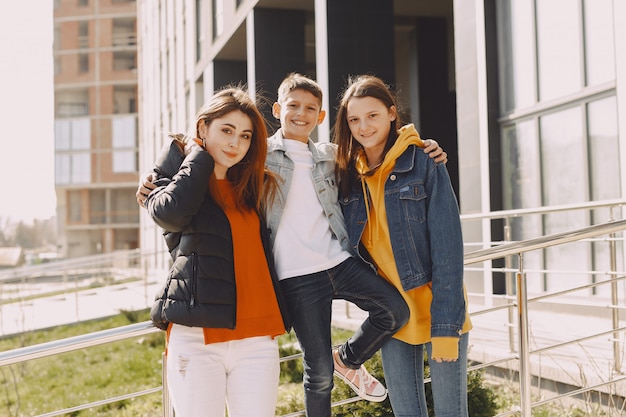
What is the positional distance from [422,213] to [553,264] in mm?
6587

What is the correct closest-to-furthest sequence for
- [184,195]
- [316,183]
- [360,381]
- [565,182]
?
[184,195], [316,183], [360,381], [565,182]

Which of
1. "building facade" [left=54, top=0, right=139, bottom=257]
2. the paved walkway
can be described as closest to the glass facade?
the paved walkway

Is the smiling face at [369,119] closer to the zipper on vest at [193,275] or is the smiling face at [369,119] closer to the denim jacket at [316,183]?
the denim jacket at [316,183]

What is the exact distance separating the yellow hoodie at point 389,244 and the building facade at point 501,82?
207 inches

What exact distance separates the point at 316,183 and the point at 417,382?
103cm

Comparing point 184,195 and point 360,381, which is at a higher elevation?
point 184,195

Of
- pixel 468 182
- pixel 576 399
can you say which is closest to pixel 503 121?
pixel 468 182

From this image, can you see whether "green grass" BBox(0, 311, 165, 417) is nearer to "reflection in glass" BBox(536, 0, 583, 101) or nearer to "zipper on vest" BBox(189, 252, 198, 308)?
"zipper on vest" BBox(189, 252, 198, 308)

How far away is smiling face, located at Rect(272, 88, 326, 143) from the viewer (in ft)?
10.2

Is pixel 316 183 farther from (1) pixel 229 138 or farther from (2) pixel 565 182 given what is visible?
(2) pixel 565 182

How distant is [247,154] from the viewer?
2.90 meters

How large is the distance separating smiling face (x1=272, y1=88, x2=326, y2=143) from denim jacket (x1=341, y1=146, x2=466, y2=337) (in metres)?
0.50

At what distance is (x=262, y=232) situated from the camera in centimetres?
284

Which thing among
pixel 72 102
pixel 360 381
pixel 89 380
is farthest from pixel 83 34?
pixel 360 381
